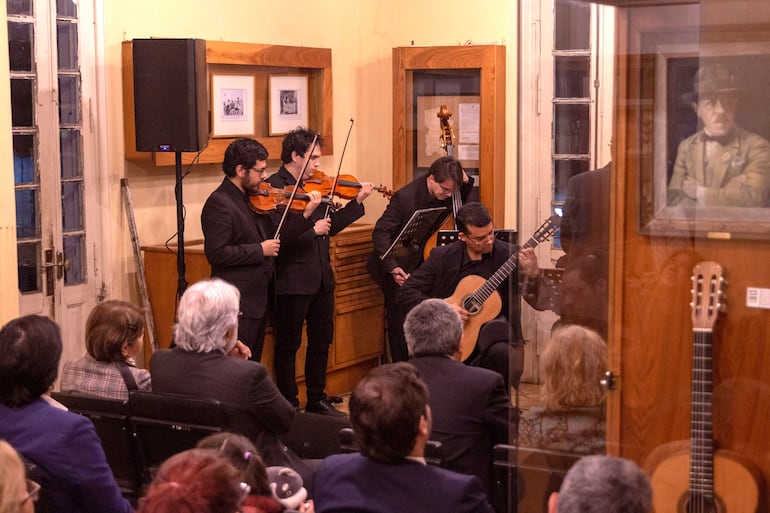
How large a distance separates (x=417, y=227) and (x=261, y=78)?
1.42 meters

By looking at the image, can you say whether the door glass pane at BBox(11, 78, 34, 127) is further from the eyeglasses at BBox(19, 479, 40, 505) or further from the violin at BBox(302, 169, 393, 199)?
the eyeglasses at BBox(19, 479, 40, 505)

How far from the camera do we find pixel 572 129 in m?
2.95

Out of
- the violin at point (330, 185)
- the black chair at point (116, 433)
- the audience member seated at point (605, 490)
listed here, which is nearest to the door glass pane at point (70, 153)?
the violin at point (330, 185)

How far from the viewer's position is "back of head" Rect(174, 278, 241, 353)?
3570 millimetres

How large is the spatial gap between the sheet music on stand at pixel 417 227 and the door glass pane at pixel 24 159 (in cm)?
184

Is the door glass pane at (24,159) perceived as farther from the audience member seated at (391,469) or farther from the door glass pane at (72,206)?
the audience member seated at (391,469)

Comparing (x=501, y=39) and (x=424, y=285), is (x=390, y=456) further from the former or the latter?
(x=501, y=39)

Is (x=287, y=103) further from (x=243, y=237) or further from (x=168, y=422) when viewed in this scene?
(x=168, y=422)

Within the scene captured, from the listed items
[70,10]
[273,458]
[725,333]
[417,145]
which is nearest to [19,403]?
[273,458]

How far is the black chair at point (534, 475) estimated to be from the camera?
3.11 m

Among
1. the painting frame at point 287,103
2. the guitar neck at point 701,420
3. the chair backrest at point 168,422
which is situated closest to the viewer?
the guitar neck at point 701,420

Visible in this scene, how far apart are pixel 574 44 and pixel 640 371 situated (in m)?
0.86

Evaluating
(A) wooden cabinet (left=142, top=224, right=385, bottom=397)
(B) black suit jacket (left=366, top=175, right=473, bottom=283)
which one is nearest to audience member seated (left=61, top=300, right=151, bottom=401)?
(A) wooden cabinet (left=142, top=224, right=385, bottom=397)

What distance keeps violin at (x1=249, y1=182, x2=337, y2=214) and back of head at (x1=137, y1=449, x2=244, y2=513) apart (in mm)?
3444
